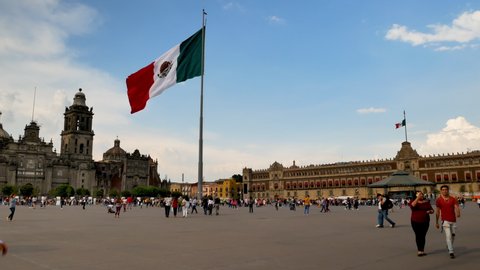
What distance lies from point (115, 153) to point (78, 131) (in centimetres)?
2449

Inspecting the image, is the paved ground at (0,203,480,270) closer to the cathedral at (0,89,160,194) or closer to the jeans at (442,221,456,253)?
the jeans at (442,221,456,253)

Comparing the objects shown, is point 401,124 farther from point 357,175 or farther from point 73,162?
point 73,162

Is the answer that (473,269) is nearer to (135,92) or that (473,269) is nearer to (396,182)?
(135,92)

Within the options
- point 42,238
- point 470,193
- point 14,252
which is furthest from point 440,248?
point 470,193

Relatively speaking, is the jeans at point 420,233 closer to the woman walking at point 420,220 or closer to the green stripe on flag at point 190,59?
the woman walking at point 420,220

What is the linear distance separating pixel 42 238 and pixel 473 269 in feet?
36.0

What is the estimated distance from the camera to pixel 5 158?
10281 centimetres

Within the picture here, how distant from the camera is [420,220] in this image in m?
9.38

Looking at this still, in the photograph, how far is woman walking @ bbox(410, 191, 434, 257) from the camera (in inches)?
357

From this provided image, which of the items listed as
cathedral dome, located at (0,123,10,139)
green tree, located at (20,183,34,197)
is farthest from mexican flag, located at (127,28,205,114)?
cathedral dome, located at (0,123,10,139)

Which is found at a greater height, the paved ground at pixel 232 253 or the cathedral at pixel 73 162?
the cathedral at pixel 73 162

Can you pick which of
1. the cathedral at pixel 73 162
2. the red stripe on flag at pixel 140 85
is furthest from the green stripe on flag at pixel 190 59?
the cathedral at pixel 73 162

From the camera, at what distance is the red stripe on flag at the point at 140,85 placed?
21656mm

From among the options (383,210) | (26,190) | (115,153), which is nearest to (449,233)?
(383,210)
